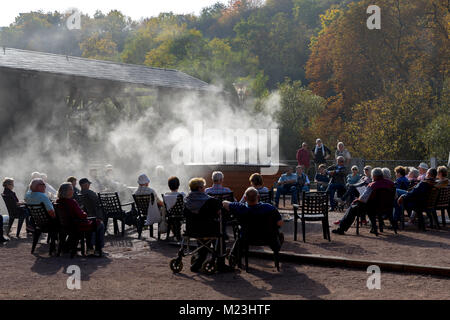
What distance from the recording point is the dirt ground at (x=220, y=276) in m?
6.59

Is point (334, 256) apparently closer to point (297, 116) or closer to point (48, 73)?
point (48, 73)

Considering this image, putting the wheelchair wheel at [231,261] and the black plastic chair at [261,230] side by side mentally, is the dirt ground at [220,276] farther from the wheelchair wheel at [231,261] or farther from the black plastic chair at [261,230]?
the black plastic chair at [261,230]

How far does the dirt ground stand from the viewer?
259 inches

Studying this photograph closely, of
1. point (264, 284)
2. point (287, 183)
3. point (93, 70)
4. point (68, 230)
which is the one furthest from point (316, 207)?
point (93, 70)

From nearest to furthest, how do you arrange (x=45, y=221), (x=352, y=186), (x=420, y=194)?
1. (x=45, y=221)
2. (x=420, y=194)
3. (x=352, y=186)

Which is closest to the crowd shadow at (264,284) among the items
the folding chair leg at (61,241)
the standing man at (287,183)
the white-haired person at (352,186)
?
the folding chair leg at (61,241)

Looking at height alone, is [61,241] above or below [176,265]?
above

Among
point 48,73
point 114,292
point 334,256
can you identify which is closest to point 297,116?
point 48,73

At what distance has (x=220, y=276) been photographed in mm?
7637

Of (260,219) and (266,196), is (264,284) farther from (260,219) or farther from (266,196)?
(266,196)

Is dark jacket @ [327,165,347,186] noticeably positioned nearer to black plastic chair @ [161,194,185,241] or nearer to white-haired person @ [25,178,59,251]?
black plastic chair @ [161,194,185,241]

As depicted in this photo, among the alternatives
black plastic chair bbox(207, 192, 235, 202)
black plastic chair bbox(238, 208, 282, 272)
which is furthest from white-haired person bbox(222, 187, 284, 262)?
black plastic chair bbox(207, 192, 235, 202)
